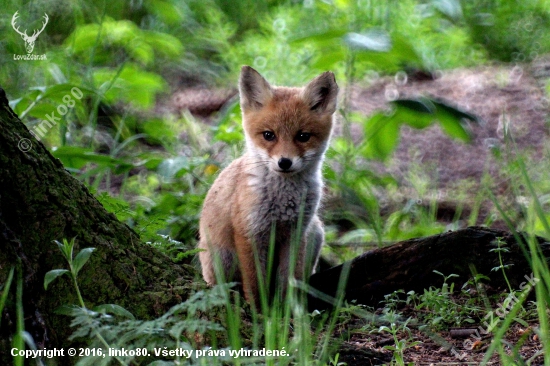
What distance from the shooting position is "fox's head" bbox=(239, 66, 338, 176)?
4.05 metres

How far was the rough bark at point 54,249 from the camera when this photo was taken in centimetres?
226

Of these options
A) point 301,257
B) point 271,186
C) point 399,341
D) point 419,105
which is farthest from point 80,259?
point 419,105

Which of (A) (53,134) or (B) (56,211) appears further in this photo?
(A) (53,134)

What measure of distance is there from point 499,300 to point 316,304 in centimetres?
109

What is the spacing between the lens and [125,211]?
3.38 metres

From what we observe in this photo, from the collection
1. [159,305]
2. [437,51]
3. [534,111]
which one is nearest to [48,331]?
[159,305]

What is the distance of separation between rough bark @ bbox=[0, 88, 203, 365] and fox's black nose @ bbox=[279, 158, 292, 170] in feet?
4.28

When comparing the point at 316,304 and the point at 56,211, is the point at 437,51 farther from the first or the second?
the point at 56,211

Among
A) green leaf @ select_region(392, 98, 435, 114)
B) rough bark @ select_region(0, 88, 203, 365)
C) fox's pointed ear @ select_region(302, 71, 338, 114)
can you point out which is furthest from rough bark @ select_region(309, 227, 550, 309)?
rough bark @ select_region(0, 88, 203, 365)

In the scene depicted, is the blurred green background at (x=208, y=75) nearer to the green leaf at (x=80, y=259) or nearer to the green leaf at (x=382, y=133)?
the green leaf at (x=382, y=133)

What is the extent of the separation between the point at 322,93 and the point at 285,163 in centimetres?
65

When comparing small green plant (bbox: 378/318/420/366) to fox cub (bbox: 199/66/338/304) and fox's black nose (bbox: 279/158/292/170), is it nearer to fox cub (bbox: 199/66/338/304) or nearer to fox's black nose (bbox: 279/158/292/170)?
fox cub (bbox: 199/66/338/304)

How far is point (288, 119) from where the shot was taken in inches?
162

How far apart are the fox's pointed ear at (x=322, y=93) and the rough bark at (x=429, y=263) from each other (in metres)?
1.07
